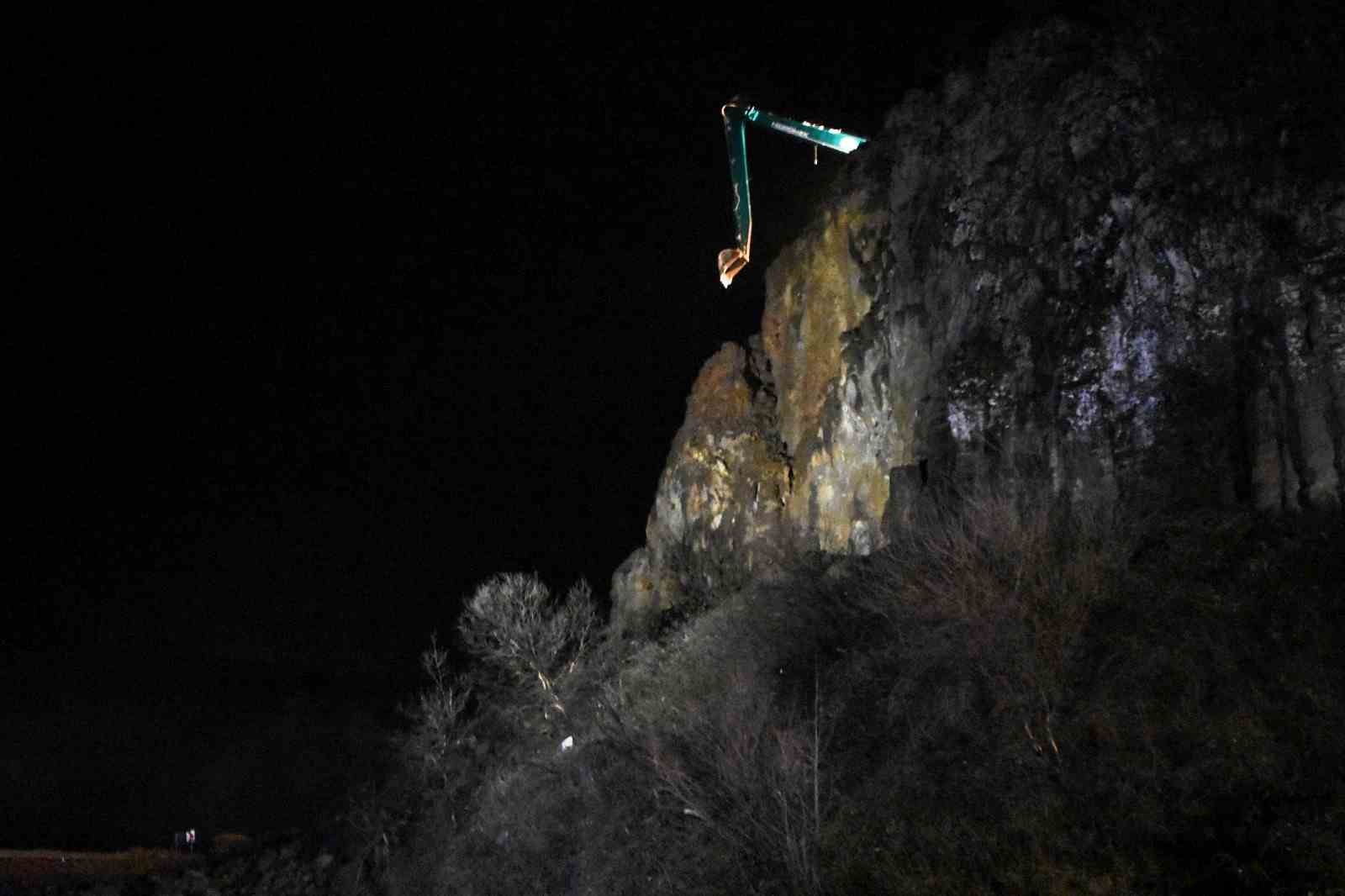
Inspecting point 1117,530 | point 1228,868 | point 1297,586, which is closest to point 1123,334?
point 1117,530

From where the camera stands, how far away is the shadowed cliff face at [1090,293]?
27.4 meters

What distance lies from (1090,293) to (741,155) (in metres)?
24.7

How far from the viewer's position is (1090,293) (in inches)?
1219

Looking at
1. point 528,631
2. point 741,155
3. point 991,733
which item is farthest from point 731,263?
point 991,733

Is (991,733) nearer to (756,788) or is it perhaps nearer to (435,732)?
(756,788)

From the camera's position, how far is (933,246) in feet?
120

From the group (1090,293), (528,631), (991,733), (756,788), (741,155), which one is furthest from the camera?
(741,155)

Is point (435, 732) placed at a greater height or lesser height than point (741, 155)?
lesser

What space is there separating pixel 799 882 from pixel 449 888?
709 inches

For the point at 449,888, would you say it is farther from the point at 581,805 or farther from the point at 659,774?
the point at 659,774

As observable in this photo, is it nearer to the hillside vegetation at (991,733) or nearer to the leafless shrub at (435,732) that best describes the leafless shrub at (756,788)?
the hillside vegetation at (991,733)

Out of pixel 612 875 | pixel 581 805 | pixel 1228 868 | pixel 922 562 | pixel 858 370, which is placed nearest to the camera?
pixel 1228 868

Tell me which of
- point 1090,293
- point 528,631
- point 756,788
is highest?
point 1090,293

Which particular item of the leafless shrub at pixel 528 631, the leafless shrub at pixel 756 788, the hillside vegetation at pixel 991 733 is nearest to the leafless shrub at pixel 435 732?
the leafless shrub at pixel 528 631
